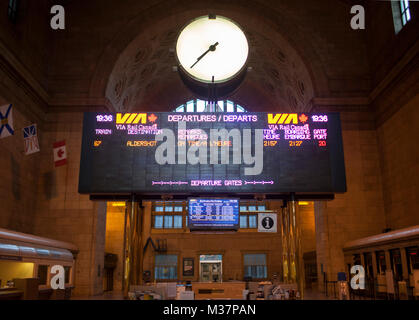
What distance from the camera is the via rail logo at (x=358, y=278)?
17.0 metres

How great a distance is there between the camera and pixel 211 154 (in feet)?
38.3

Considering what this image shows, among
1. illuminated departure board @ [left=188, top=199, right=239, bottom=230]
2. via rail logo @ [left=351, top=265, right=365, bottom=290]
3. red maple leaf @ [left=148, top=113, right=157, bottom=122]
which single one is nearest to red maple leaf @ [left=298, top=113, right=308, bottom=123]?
illuminated departure board @ [left=188, top=199, right=239, bottom=230]

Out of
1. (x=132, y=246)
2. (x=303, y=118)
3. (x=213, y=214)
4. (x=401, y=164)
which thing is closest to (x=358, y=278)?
(x=401, y=164)

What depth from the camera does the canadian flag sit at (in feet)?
64.2

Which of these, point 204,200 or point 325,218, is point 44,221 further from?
point 325,218

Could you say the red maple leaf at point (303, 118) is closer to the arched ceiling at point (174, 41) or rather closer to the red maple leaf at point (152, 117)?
the red maple leaf at point (152, 117)

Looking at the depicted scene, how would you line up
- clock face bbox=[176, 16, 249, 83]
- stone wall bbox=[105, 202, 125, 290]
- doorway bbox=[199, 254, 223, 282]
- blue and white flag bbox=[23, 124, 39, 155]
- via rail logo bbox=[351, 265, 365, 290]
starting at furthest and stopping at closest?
doorway bbox=[199, 254, 223, 282]
stone wall bbox=[105, 202, 125, 290]
blue and white flag bbox=[23, 124, 39, 155]
via rail logo bbox=[351, 265, 365, 290]
clock face bbox=[176, 16, 249, 83]

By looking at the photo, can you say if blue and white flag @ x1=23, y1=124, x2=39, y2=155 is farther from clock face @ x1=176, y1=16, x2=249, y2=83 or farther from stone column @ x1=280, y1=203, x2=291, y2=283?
stone column @ x1=280, y1=203, x2=291, y2=283

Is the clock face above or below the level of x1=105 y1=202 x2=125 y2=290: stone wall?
above

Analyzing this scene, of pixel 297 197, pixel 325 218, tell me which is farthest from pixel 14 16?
pixel 325 218

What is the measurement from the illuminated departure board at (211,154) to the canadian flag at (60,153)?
8.46 metres

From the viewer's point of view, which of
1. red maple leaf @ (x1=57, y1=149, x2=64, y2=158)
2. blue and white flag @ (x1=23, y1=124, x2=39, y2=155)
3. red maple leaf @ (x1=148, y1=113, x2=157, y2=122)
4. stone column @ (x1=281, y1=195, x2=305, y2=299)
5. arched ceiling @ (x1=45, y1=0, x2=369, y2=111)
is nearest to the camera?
stone column @ (x1=281, y1=195, x2=305, y2=299)

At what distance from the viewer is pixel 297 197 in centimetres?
1222

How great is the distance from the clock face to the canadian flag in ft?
35.1
